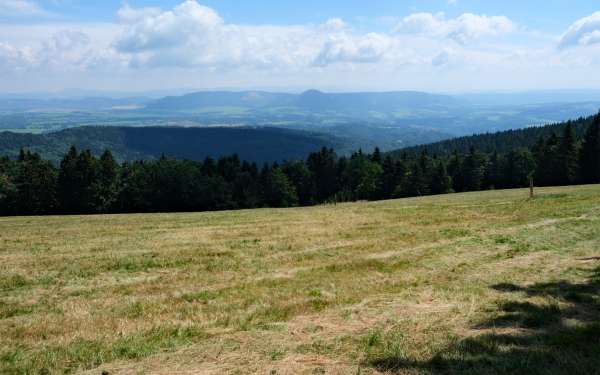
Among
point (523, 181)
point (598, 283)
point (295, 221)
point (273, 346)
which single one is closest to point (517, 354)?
point (273, 346)

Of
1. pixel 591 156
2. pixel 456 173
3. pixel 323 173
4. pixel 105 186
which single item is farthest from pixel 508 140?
pixel 105 186

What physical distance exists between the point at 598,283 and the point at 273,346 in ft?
25.6

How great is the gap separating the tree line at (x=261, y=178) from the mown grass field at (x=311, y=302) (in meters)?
60.7

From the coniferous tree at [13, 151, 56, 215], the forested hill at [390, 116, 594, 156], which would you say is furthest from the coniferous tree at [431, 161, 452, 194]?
the coniferous tree at [13, 151, 56, 215]

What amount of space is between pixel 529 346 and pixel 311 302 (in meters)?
4.47

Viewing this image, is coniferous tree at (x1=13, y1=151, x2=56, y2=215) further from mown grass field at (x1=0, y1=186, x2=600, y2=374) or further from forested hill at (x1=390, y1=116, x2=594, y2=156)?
forested hill at (x1=390, y1=116, x2=594, y2=156)

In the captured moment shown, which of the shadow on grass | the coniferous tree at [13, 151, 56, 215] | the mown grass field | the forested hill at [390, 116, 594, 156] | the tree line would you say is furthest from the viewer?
the forested hill at [390, 116, 594, 156]

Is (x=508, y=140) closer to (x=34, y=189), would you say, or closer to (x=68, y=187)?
(x=68, y=187)

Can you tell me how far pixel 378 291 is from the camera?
11070 mm

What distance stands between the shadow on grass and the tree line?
73117mm

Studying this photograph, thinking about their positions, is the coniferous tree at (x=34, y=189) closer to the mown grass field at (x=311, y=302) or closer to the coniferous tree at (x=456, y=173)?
the mown grass field at (x=311, y=302)

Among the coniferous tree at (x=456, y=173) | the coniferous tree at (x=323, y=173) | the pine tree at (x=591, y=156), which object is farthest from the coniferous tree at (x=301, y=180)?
the pine tree at (x=591, y=156)

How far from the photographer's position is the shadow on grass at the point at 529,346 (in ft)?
21.6

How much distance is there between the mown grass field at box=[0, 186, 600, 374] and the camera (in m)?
7.14
